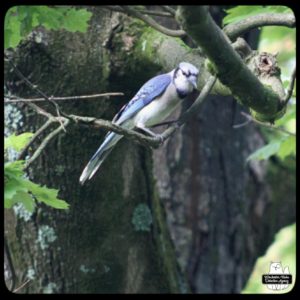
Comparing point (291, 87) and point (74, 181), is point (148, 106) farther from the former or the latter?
point (291, 87)

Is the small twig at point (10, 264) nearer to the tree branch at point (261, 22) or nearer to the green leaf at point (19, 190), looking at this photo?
the green leaf at point (19, 190)

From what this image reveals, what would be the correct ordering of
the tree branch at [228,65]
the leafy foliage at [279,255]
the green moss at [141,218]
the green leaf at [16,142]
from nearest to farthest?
the tree branch at [228,65] < the green leaf at [16,142] < the green moss at [141,218] < the leafy foliage at [279,255]

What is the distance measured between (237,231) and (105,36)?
1909 mm

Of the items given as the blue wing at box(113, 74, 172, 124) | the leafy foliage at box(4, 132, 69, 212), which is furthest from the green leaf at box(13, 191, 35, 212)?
the blue wing at box(113, 74, 172, 124)

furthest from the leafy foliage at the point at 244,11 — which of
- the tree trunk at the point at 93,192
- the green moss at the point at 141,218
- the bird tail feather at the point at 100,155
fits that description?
the green moss at the point at 141,218

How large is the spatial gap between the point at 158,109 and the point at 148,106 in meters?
0.05

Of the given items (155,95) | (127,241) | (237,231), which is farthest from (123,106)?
(237,231)

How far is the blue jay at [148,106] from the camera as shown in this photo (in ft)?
10.1

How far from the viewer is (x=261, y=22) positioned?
2477mm

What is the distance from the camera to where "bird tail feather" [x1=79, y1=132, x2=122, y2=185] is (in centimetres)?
302

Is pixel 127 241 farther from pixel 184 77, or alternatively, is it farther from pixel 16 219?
pixel 184 77

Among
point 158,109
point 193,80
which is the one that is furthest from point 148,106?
point 193,80

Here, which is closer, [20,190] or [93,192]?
[20,190]

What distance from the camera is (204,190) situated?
459 cm
